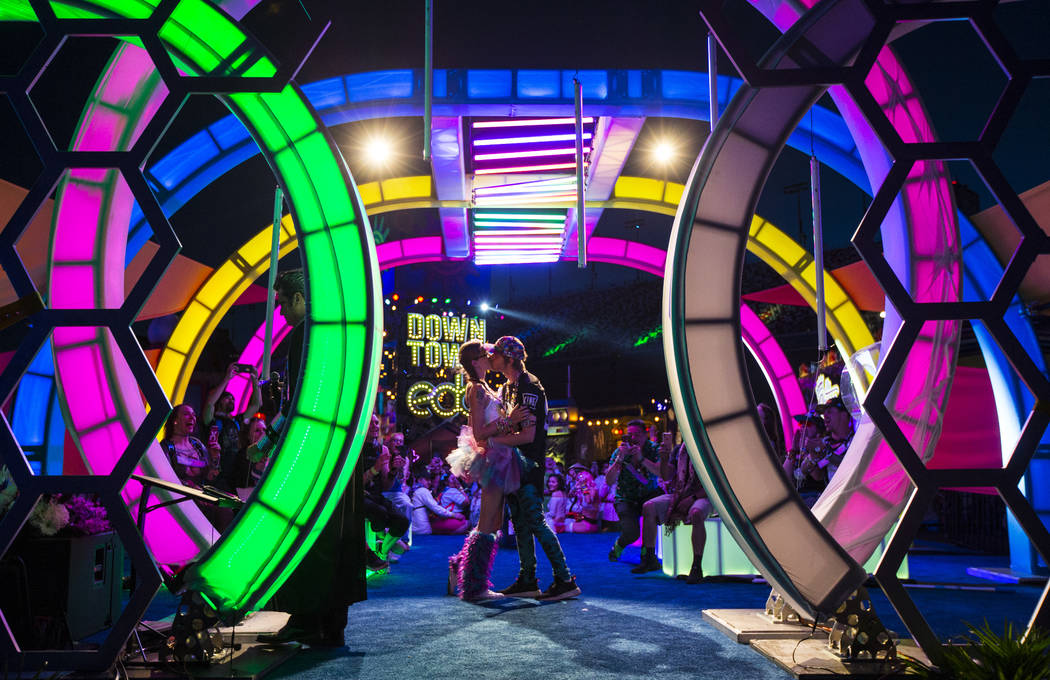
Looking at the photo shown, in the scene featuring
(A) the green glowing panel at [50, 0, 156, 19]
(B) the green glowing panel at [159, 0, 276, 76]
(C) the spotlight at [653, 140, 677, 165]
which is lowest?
(B) the green glowing panel at [159, 0, 276, 76]

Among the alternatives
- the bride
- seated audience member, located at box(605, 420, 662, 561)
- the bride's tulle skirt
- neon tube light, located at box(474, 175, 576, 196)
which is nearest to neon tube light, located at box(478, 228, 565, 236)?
neon tube light, located at box(474, 175, 576, 196)

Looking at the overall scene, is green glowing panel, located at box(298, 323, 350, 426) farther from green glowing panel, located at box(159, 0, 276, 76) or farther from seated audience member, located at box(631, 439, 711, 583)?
seated audience member, located at box(631, 439, 711, 583)

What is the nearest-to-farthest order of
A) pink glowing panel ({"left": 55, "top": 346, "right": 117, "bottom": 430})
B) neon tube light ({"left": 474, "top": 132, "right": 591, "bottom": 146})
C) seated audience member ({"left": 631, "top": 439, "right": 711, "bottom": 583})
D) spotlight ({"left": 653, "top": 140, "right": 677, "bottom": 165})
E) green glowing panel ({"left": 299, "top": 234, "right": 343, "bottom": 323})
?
green glowing panel ({"left": 299, "top": 234, "right": 343, "bottom": 323}) < pink glowing panel ({"left": 55, "top": 346, "right": 117, "bottom": 430}) < seated audience member ({"left": 631, "top": 439, "right": 711, "bottom": 583}) < neon tube light ({"left": 474, "top": 132, "right": 591, "bottom": 146}) < spotlight ({"left": 653, "top": 140, "right": 677, "bottom": 165})

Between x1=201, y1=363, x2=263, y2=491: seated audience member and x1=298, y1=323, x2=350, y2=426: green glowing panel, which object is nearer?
x1=298, y1=323, x2=350, y2=426: green glowing panel

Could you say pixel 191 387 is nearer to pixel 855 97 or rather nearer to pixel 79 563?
pixel 79 563

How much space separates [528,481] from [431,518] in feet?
24.4

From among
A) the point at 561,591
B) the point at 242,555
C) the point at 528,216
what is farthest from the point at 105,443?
the point at 528,216

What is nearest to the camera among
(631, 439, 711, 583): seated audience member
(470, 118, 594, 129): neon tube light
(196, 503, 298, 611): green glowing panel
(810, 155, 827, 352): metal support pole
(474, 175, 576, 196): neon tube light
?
(196, 503, 298, 611): green glowing panel

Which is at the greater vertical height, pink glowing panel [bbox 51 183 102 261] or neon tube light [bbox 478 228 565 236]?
neon tube light [bbox 478 228 565 236]

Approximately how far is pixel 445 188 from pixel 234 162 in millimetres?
2311

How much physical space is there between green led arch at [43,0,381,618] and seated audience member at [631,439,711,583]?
12.5ft

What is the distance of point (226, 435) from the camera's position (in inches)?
260

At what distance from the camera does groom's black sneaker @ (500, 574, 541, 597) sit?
18.8ft

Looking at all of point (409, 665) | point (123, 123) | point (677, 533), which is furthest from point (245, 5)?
point (677, 533)
